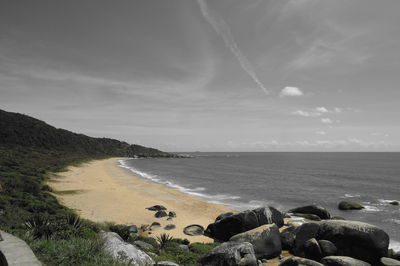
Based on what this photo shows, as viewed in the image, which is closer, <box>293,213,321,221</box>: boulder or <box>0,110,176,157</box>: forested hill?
<box>293,213,321,221</box>: boulder

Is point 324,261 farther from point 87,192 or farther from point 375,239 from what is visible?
point 87,192

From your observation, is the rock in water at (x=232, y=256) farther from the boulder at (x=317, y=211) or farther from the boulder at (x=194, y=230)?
the boulder at (x=317, y=211)

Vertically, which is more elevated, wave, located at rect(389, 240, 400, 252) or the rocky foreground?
the rocky foreground

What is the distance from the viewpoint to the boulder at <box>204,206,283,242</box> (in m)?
20.3

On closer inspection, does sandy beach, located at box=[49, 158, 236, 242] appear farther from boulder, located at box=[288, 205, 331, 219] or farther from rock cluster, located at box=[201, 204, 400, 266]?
boulder, located at box=[288, 205, 331, 219]

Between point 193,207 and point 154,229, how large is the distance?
33.1 ft

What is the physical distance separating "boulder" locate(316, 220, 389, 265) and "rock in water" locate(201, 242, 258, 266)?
7.43m

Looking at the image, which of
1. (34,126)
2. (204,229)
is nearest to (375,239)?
(204,229)

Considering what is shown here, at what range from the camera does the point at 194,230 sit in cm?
2164

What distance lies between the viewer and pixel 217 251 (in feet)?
44.9

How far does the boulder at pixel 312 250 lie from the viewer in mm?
16078

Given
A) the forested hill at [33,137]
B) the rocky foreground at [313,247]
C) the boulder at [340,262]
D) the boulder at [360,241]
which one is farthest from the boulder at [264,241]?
the forested hill at [33,137]

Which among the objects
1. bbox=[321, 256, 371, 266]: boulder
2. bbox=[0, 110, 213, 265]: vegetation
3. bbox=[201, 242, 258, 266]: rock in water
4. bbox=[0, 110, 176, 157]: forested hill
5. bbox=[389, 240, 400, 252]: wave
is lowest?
bbox=[389, 240, 400, 252]: wave

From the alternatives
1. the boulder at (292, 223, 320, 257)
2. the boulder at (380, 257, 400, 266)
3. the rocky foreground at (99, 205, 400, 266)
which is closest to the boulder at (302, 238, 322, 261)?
the rocky foreground at (99, 205, 400, 266)
